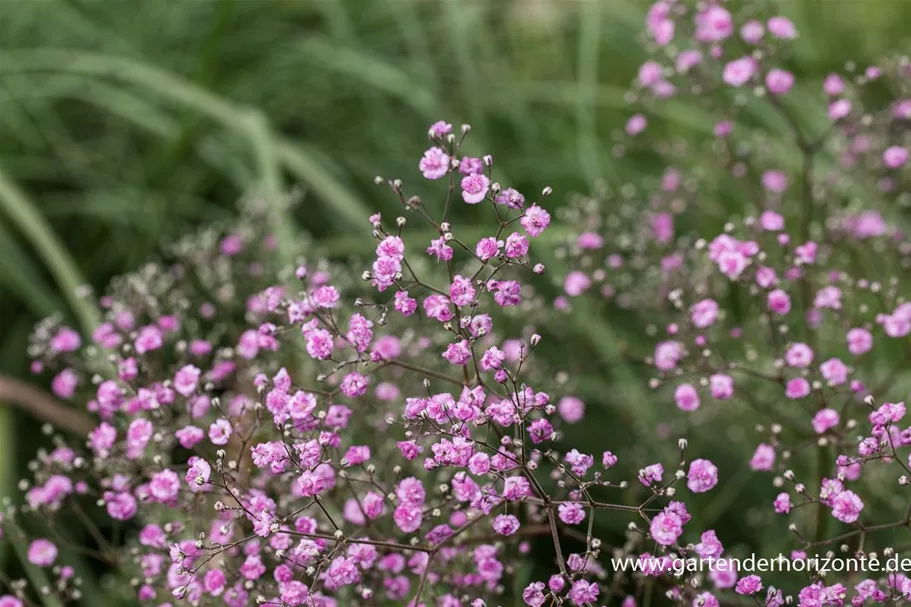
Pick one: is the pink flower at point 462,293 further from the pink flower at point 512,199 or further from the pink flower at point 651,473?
the pink flower at point 651,473

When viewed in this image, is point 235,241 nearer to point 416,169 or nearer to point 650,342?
point 416,169

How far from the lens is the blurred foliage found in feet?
7.69

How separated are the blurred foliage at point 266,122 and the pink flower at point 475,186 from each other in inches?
42.4

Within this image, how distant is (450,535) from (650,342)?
1696mm

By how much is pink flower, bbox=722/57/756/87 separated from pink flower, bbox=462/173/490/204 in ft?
2.67

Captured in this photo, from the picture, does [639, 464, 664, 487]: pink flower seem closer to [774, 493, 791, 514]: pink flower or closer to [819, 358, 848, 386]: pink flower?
[774, 493, 791, 514]: pink flower

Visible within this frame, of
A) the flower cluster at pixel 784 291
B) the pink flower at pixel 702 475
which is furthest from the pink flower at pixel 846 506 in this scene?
the pink flower at pixel 702 475

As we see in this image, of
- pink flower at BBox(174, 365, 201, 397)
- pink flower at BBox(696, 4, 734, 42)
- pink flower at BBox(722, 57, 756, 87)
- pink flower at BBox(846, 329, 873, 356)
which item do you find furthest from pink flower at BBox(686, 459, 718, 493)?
pink flower at BBox(696, 4, 734, 42)

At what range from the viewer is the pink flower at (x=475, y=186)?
3.68 ft

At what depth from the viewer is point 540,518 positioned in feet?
4.23

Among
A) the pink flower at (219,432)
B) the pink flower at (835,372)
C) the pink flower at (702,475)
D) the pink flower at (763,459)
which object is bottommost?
the pink flower at (702,475)

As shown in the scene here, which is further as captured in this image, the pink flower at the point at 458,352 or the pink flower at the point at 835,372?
the pink flower at the point at 835,372

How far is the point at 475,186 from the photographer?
3.71 feet

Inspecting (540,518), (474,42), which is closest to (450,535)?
(540,518)
